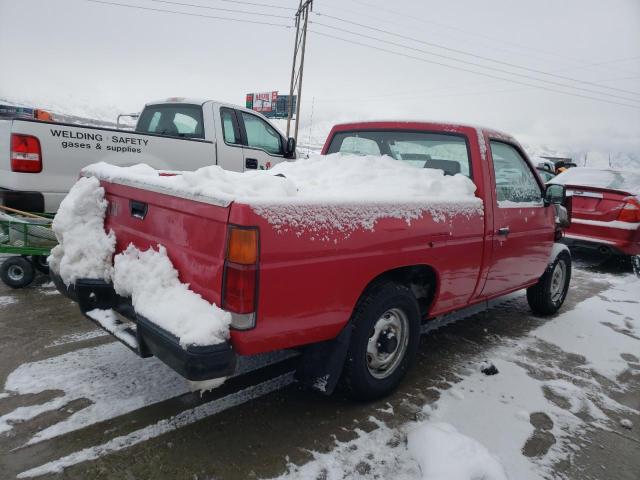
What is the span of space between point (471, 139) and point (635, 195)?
526 cm

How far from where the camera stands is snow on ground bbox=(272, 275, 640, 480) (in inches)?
88.4

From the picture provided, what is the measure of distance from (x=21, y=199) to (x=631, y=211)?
27.6 feet

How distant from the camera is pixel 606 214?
711cm

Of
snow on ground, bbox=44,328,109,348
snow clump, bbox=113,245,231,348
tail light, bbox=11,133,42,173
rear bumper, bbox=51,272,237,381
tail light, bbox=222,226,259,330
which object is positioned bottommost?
snow on ground, bbox=44,328,109,348

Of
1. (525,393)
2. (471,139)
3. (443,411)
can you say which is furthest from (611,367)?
(471,139)

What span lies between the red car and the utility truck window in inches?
192

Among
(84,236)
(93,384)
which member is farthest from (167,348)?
(84,236)

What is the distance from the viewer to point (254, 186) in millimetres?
2318

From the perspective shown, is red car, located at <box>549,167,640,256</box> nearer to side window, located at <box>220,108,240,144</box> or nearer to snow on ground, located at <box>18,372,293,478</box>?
side window, located at <box>220,108,240,144</box>

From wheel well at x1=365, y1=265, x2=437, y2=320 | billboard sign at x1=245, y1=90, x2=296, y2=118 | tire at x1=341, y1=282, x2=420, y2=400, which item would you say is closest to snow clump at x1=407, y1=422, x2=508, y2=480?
tire at x1=341, y1=282, x2=420, y2=400

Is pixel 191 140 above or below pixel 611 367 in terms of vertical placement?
above

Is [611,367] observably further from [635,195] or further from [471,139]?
[635,195]

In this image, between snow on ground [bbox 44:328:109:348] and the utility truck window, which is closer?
snow on ground [bbox 44:328:109:348]

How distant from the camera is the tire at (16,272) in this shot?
4371mm
